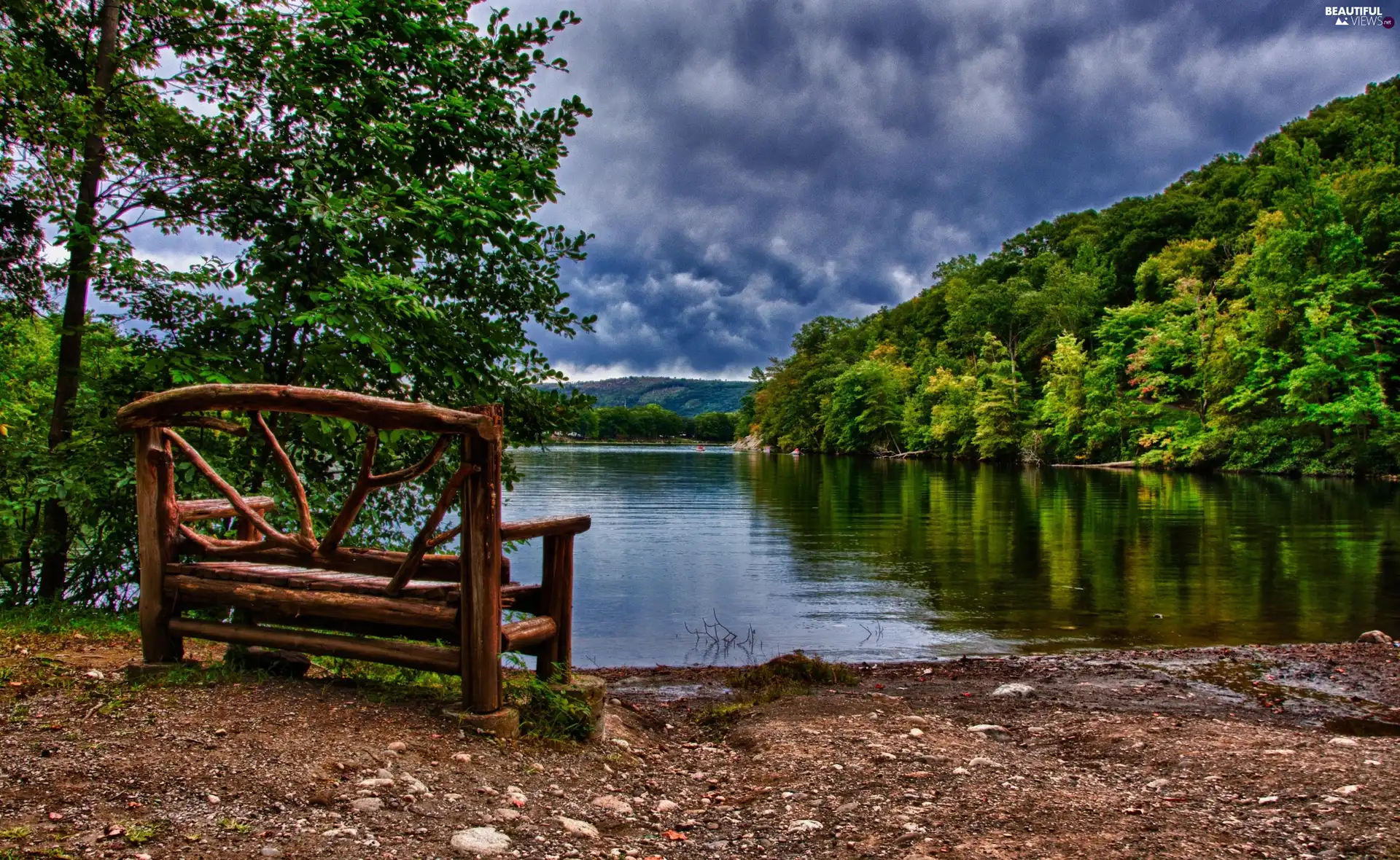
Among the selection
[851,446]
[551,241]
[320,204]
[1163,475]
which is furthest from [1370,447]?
[851,446]

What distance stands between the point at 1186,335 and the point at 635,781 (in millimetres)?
73137

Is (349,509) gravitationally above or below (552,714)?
above

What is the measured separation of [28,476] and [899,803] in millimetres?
9931

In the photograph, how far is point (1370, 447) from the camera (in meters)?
51.4

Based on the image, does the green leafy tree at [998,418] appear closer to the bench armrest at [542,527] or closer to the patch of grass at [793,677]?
the patch of grass at [793,677]

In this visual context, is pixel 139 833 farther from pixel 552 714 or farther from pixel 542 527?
pixel 542 527

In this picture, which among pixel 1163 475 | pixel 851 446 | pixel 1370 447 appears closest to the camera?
pixel 1370 447

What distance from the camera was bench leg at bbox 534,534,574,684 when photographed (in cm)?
695

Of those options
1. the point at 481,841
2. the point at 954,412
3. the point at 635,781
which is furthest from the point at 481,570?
the point at 954,412

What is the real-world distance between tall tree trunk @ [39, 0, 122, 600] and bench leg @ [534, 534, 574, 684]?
22.7ft

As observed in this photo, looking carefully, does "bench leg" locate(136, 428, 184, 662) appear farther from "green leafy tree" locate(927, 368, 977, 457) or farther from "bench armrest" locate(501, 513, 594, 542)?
"green leafy tree" locate(927, 368, 977, 457)

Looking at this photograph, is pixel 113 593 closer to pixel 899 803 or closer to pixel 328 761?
pixel 328 761

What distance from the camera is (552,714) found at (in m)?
6.41

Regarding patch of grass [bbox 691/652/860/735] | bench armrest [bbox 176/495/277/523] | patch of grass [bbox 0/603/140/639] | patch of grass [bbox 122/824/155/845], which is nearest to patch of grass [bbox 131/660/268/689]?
bench armrest [bbox 176/495/277/523]
